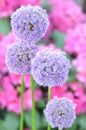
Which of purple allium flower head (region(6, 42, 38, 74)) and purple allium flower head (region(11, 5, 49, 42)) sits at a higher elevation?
purple allium flower head (region(11, 5, 49, 42))

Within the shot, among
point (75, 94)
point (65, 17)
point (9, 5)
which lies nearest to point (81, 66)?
point (75, 94)

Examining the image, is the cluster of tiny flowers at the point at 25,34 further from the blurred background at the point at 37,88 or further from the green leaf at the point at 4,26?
the green leaf at the point at 4,26

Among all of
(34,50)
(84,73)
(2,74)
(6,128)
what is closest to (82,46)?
(84,73)

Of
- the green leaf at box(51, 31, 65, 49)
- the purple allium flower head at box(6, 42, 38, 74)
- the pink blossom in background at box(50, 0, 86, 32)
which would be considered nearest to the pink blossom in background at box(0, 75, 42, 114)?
the green leaf at box(51, 31, 65, 49)

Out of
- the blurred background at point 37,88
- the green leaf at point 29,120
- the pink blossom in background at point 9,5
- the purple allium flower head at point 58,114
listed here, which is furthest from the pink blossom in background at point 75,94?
the purple allium flower head at point 58,114

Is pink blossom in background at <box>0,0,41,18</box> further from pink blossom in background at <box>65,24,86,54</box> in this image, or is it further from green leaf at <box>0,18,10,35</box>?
pink blossom in background at <box>65,24,86,54</box>

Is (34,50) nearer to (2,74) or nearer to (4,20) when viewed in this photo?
(2,74)

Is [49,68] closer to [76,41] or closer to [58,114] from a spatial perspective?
[58,114]
